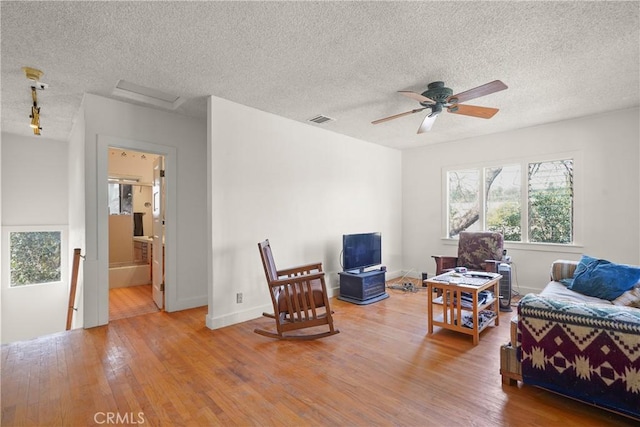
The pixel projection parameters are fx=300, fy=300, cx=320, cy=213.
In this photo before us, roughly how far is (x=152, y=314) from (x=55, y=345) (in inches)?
39.6

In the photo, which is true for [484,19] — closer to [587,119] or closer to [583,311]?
[583,311]

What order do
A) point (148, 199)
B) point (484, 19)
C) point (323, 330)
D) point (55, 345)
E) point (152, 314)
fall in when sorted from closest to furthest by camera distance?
point (484, 19)
point (55, 345)
point (323, 330)
point (152, 314)
point (148, 199)

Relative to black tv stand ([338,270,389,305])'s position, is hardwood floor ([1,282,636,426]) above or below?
below

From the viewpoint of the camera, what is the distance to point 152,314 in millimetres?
3744

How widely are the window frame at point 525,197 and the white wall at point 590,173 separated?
2cm

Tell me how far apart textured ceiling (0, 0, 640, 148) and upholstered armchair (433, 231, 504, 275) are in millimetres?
1781

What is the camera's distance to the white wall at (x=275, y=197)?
3381mm

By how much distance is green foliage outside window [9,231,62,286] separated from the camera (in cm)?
495

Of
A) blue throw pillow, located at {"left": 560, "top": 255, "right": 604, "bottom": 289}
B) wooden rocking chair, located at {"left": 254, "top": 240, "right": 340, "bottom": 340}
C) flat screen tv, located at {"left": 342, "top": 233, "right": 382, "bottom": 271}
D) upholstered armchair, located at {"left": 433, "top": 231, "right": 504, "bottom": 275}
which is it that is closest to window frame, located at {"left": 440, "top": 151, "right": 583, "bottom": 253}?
upholstered armchair, located at {"left": 433, "top": 231, "right": 504, "bottom": 275}

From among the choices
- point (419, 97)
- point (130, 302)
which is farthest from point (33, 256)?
point (419, 97)

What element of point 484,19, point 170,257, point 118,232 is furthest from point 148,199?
point 484,19

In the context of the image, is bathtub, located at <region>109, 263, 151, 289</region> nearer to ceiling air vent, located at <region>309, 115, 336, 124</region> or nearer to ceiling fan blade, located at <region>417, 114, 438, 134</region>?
ceiling air vent, located at <region>309, 115, 336, 124</region>

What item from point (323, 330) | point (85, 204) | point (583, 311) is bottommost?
point (323, 330)

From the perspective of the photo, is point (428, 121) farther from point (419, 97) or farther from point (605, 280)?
point (605, 280)
